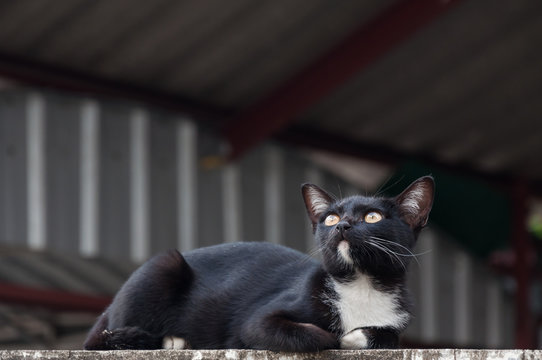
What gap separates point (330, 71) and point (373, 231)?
21.5 feet

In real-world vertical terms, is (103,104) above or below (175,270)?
above

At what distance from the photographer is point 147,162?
1076 centimetres

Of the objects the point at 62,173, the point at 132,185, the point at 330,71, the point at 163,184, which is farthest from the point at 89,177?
the point at 330,71

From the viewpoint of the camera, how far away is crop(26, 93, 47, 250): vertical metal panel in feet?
31.8

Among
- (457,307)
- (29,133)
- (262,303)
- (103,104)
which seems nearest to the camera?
(262,303)

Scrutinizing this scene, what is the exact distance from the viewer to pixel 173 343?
4.14 metres

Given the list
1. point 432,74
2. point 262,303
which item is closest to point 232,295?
point 262,303

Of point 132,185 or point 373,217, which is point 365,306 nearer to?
point 373,217

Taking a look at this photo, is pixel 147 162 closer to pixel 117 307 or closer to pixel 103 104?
pixel 103 104

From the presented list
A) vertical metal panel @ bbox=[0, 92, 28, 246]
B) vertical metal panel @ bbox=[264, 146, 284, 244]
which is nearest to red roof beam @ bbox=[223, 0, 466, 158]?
vertical metal panel @ bbox=[264, 146, 284, 244]

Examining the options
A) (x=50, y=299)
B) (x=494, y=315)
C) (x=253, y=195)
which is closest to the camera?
(x=50, y=299)

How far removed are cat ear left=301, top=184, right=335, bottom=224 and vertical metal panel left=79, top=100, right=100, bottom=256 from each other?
622 centimetres

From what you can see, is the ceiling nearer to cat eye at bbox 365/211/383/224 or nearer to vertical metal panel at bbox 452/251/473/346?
vertical metal panel at bbox 452/251/473/346

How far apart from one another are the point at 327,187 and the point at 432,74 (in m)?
2.17
